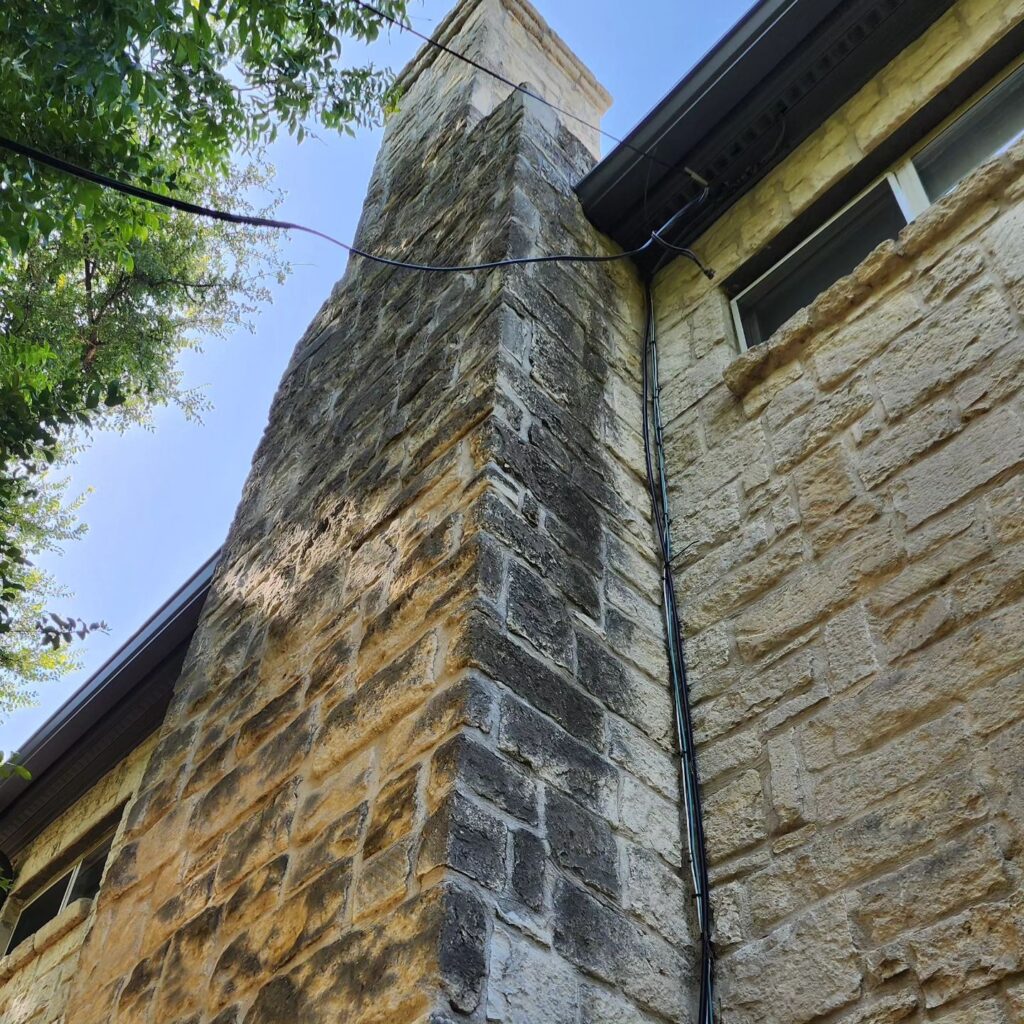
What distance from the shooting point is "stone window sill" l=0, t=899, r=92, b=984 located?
196 inches

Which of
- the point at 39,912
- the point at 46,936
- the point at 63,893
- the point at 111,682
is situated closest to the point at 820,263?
the point at 111,682

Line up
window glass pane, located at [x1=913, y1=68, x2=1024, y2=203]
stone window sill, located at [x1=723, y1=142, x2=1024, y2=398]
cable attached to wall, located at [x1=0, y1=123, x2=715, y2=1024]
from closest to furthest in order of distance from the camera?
cable attached to wall, located at [x1=0, y1=123, x2=715, y2=1024] < stone window sill, located at [x1=723, y1=142, x2=1024, y2=398] < window glass pane, located at [x1=913, y1=68, x2=1024, y2=203]

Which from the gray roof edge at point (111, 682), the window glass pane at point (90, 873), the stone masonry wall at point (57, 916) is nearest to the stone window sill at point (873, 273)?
the gray roof edge at point (111, 682)

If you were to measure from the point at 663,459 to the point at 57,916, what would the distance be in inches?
152

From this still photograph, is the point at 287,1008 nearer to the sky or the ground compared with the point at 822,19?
nearer to the ground

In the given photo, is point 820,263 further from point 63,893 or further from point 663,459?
point 63,893

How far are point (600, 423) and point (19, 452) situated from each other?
9.58 ft

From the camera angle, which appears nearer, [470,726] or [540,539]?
[470,726]

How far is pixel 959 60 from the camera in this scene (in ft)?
11.9

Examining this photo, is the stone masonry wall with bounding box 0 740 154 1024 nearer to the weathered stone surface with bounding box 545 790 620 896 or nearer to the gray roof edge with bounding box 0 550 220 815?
the gray roof edge with bounding box 0 550 220 815

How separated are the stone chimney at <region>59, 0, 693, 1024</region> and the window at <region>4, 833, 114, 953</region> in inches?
90.3

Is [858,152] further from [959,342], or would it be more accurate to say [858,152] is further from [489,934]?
[489,934]

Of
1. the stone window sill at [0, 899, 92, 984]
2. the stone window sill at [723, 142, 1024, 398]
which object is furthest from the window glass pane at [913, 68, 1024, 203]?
the stone window sill at [0, 899, 92, 984]

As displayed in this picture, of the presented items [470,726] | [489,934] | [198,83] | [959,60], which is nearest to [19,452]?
[198,83]
